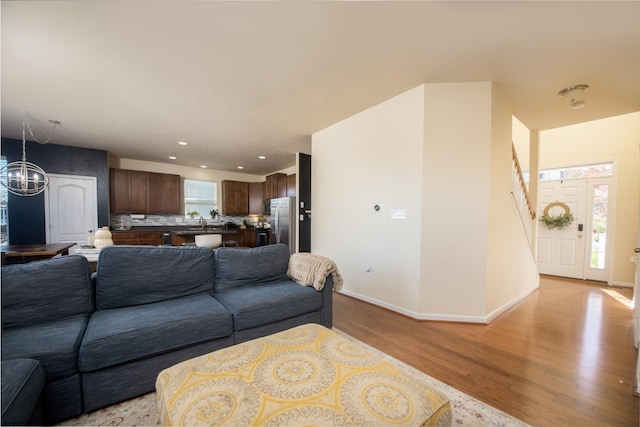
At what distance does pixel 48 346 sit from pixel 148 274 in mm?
700

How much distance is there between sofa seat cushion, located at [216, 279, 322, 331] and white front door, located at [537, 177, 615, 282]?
5.11m

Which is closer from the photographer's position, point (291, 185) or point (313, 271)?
point (313, 271)

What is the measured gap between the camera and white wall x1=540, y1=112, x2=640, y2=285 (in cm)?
383

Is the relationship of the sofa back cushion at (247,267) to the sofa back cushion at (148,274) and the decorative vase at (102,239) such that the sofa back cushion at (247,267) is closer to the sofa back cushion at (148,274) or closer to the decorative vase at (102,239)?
the sofa back cushion at (148,274)

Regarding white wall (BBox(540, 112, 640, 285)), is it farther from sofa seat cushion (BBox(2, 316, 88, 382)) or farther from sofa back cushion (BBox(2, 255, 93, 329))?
sofa back cushion (BBox(2, 255, 93, 329))

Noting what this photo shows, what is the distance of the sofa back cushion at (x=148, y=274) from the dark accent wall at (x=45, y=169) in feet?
14.2

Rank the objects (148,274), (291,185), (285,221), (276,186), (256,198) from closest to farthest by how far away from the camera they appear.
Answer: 1. (148,274)
2. (285,221)
3. (291,185)
4. (276,186)
5. (256,198)

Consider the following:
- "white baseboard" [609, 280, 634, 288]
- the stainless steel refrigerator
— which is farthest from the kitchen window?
"white baseboard" [609, 280, 634, 288]

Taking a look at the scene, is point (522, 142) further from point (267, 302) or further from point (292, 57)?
point (267, 302)

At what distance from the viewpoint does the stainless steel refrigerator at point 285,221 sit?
541cm

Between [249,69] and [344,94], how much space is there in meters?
1.10

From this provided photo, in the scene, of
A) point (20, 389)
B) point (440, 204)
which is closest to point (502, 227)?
point (440, 204)

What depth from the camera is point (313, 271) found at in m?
2.40

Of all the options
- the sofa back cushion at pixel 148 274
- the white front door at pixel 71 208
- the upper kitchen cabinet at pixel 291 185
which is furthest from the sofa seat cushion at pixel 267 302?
the white front door at pixel 71 208
